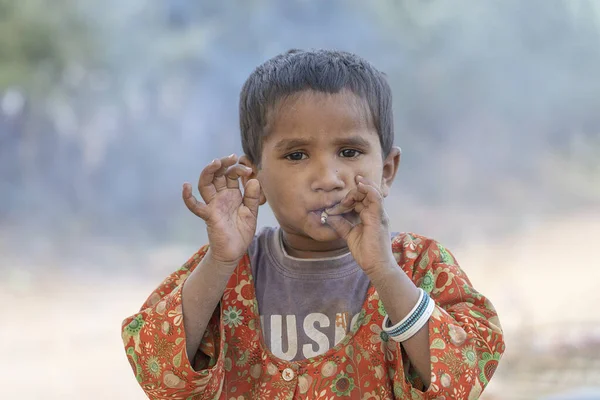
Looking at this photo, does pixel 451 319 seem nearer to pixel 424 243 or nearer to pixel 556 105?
pixel 424 243

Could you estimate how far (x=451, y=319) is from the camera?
4.10 feet

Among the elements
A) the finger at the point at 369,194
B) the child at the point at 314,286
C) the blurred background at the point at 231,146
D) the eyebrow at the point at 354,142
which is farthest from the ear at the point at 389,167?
the blurred background at the point at 231,146

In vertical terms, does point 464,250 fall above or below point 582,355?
above

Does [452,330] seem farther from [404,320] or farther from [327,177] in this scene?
[327,177]

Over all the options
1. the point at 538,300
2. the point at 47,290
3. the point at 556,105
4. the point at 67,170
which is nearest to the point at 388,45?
the point at 556,105

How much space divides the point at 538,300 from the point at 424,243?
148 cm

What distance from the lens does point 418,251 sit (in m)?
1.42

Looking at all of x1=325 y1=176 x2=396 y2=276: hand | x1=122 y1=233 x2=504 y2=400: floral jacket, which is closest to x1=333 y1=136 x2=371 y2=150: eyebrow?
x1=325 y1=176 x2=396 y2=276: hand

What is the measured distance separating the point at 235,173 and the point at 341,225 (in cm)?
20

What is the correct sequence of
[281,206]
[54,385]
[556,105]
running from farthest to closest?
[556,105]
[54,385]
[281,206]

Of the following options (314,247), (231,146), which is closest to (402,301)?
(314,247)

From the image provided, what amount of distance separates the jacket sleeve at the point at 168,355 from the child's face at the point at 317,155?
0.25m

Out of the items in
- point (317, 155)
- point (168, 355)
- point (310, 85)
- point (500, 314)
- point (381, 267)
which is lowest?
point (168, 355)

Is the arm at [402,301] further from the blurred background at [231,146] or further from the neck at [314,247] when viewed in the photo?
the blurred background at [231,146]
